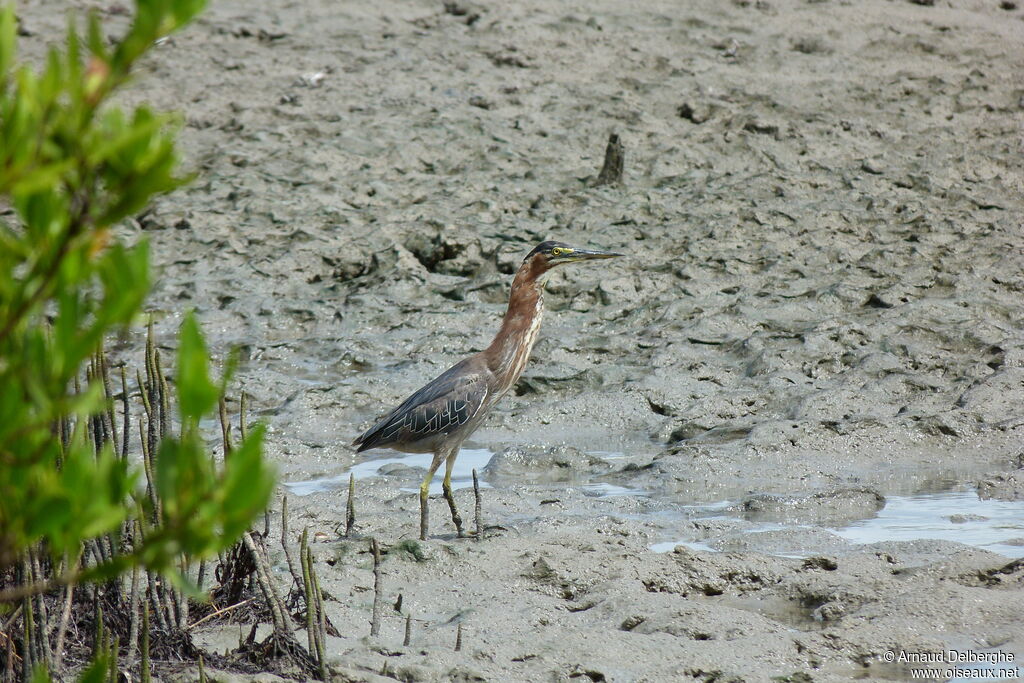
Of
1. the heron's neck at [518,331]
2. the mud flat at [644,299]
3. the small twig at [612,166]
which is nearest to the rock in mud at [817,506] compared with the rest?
the mud flat at [644,299]

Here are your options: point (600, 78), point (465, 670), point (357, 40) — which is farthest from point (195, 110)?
point (465, 670)

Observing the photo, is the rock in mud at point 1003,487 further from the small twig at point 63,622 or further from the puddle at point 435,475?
the small twig at point 63,622

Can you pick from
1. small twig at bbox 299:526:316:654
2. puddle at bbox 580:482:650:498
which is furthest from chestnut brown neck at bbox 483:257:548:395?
small twig at bbox 299:526:316:654

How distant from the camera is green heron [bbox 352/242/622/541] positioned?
614 centimetres

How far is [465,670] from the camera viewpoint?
12.2 feet

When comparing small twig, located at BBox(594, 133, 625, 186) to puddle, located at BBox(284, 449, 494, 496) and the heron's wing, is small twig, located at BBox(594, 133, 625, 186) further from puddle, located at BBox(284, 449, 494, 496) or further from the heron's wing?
the heron's wing

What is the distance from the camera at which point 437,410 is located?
20.0 feet

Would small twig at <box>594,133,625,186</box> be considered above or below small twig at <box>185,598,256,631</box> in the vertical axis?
below

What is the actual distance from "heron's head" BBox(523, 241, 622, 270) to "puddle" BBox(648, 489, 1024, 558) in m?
1.76

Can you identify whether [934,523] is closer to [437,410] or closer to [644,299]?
[437,410]

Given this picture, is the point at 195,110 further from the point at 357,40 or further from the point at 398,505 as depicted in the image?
the point at 398,505

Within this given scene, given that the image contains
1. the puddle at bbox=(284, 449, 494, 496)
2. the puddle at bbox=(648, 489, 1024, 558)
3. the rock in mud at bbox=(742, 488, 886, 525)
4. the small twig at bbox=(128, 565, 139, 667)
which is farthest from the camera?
the puddle at bbox=(284, 449, 494, 496)

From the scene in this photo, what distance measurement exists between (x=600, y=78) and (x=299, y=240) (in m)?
4.02

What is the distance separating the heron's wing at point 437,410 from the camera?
6.13m
